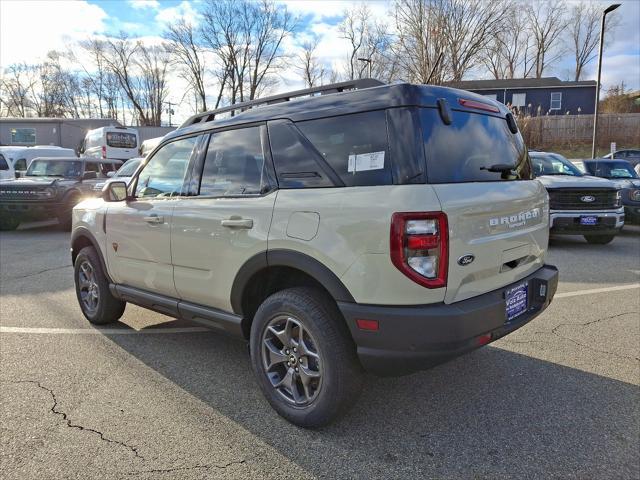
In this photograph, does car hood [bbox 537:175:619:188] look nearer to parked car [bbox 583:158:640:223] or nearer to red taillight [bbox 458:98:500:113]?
parked car [bbox 583:158:640:223]

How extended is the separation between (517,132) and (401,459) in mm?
2359

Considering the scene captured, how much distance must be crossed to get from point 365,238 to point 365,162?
0.44 m

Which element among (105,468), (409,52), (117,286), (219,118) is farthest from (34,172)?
(409,52)

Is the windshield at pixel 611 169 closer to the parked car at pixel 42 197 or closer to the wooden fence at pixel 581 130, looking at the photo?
the parked car at pixel 42 197

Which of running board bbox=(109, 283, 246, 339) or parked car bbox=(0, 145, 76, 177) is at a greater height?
parked car bbox=(0, 145, 76, 177)

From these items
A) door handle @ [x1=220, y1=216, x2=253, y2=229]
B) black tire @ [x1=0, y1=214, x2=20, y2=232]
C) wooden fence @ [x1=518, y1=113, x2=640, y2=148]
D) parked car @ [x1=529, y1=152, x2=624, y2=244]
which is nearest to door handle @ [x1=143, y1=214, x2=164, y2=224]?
door handle @ [x1=220, y1=216, x2=253, y2=229]

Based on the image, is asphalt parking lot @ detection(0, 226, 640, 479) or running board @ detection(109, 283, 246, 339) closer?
asphalt parking lot @ detection(0, 226, 640, 479)

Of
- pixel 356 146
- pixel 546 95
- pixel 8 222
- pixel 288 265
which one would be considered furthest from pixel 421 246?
pixel 546 95

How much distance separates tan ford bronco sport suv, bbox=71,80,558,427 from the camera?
2422 mm

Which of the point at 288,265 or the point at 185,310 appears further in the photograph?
the point at 185,310

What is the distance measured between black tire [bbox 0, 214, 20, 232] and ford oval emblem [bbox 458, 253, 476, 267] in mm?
12202

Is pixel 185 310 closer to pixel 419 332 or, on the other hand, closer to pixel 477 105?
pixel 419 332

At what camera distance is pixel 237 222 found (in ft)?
10.1

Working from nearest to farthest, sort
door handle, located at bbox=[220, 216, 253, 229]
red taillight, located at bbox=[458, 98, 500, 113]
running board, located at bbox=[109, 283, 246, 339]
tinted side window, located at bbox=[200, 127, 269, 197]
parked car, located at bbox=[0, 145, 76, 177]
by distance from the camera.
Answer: red taillight, located at bbox=[458, 98, 500, 113] → door handle, located at bbox=[220, 216, 253, 229] → tinted side window, located at bbox=[200, 127, 269, 197] → running board, located at bbox=[109, 283, 246, 339] → parked car, located at bbox=[0, 145, 76, 177]
